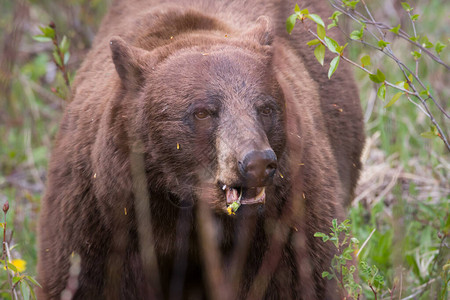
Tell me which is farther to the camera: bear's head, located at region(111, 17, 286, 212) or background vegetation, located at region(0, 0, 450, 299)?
background vegetation, located at region(0, 0, 450, 299)

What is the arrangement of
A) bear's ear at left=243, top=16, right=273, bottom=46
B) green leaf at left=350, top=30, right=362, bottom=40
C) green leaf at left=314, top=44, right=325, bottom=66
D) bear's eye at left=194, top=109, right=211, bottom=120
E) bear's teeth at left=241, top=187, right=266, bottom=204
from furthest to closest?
bear's ear at left=243, top=16, right=273, bottom=46, green leaf at left=350, top=30, right=362, bottom=40, green leaf at left=314, top=44, right=325, bottom=66, bear's eye at left=194, top=109, right=211, bottom=120, bear's teeth at left=241, top=187, right=266, bottom=204

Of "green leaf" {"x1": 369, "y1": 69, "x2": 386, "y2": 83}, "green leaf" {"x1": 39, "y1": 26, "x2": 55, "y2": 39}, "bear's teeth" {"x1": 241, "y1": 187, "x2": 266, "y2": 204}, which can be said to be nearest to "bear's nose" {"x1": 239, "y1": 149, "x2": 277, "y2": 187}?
"bear's teeth" {"x1": 241, "y1": 187, "x2": 266, "y2": 204}

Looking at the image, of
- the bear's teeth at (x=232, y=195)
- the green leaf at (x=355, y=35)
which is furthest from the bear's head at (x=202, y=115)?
the green leaf at (x=355, y=35)

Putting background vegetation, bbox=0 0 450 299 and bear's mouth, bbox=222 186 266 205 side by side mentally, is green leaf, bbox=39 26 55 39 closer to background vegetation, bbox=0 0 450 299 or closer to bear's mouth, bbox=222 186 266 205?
background vegetation, bbox=0 0 450 299

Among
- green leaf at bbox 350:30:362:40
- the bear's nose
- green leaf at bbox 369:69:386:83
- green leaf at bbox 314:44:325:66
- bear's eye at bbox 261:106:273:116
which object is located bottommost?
the bear's nose

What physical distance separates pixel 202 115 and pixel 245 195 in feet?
1.59

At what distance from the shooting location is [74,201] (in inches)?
162

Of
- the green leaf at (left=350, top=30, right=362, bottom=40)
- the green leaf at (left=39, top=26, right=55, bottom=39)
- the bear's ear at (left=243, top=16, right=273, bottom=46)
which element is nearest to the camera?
the green leaf at (left=350, top=30, right=362, bottom=40)

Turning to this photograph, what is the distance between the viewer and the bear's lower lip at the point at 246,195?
3.46 metres

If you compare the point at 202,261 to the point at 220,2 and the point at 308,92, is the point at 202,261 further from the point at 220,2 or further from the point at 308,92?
the point at 220,2

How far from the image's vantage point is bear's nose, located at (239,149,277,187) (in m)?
3.24

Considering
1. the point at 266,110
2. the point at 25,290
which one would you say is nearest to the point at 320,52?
the point at 266,110

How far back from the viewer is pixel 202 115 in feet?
12.1

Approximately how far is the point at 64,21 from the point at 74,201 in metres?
5.10
